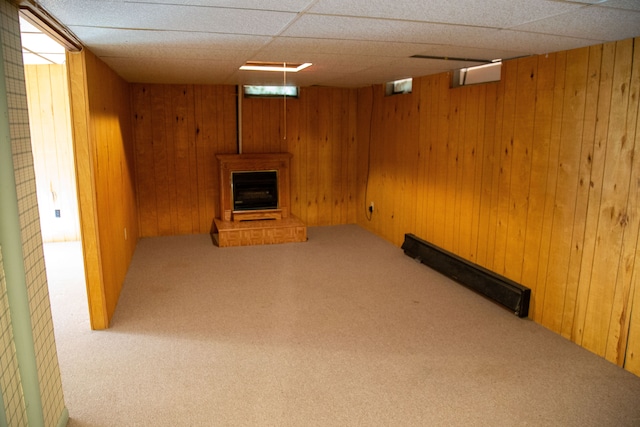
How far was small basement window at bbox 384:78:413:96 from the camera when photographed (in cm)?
530

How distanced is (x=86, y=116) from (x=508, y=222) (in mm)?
3248

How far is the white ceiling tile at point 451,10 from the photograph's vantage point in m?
1.96

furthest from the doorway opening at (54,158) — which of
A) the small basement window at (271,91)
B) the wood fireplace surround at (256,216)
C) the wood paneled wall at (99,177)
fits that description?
the small basement window at (271,91)

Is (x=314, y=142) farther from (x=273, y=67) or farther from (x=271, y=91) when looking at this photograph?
(x=273, y=67)

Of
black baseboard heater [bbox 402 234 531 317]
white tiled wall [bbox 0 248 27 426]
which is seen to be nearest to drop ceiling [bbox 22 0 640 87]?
white tiled wall [bbox 0 248 27 426]

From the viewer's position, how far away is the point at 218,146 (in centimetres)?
Answer: 610

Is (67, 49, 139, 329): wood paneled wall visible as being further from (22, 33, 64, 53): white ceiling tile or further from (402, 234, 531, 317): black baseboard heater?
(402, 234, 531, 317): black baseboard heater

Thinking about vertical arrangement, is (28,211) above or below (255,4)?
below

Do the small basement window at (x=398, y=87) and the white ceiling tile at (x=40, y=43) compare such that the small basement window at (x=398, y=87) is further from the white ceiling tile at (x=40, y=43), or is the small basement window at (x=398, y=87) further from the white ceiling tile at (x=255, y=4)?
the white ceiling tile at (x=40, y=43)

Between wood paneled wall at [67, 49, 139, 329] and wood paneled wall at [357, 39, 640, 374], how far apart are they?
3.08 meters

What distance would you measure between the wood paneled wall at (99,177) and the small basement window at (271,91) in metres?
1.93

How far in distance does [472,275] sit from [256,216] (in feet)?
9.59

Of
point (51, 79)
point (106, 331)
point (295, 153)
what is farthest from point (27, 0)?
point (295, 153)

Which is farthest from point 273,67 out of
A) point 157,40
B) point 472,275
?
point 472,275
